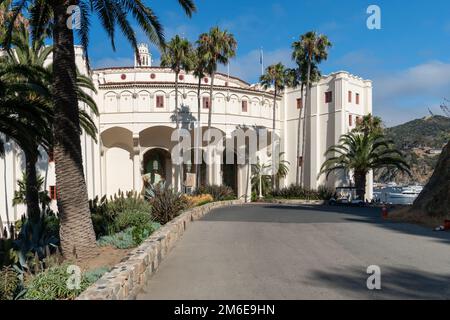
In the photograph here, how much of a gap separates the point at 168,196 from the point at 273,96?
3168 centimetres

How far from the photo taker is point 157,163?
43.0 m

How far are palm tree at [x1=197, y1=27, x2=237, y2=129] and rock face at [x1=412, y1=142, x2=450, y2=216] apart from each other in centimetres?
2038

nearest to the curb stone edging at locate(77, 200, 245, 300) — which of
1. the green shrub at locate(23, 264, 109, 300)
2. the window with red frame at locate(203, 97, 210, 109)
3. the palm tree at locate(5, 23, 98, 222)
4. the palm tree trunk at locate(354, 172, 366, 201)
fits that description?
the green shrub at locate(23, 264, 109, 300)

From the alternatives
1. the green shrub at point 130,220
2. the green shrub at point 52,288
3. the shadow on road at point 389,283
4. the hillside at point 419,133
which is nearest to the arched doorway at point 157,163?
the green shrub at point 130,220

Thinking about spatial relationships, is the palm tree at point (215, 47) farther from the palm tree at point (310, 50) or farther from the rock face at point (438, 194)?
the rock face at point (438, 194)

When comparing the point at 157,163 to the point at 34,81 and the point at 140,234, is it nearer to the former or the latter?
the point at 34,81

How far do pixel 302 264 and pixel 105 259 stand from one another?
16.4ft

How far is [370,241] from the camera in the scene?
11156 millimetres

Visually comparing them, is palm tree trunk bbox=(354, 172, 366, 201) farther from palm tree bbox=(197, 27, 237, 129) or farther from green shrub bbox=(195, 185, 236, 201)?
palm tree bbox=(197, 27, 237, 129)

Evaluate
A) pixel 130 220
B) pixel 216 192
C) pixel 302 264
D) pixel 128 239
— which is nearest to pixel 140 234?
pixel 128 239

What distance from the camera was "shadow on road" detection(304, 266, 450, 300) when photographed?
6.18 meters

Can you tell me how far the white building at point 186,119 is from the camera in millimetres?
38312

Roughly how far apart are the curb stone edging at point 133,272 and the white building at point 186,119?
2419 cm
